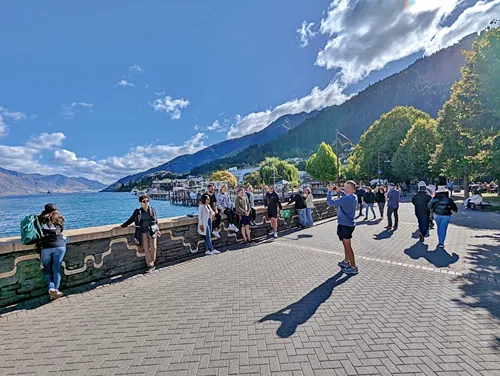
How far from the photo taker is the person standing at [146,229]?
20.3ft

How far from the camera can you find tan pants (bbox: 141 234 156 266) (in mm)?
6273

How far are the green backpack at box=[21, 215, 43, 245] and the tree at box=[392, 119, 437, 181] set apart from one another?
41.2 m

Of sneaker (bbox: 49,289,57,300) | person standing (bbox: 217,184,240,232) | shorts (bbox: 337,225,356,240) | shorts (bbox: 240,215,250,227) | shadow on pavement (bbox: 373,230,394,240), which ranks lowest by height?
shadow on pavement (bbox: 373,230,394,240)

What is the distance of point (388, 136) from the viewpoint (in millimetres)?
47594

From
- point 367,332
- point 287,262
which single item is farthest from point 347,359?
point 287,262

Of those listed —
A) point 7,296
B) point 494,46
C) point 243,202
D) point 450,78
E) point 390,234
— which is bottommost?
point 390,234

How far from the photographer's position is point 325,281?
5328 mm

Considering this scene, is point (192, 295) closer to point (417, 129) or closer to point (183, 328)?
point (183, 328)

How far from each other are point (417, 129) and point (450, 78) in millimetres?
181634

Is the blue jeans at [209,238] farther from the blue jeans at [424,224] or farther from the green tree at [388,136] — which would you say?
the green tree at [388,136]

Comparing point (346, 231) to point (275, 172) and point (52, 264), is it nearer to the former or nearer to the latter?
point (52, 264)

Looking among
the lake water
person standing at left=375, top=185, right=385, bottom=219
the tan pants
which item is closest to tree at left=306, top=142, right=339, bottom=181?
the lake water

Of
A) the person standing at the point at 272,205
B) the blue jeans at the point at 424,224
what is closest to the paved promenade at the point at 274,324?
the blue jeans at the point at 424,224

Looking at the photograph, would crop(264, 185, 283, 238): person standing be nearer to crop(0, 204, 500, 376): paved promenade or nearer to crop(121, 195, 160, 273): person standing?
crop(0, 204, 500, 376): paved promenade
